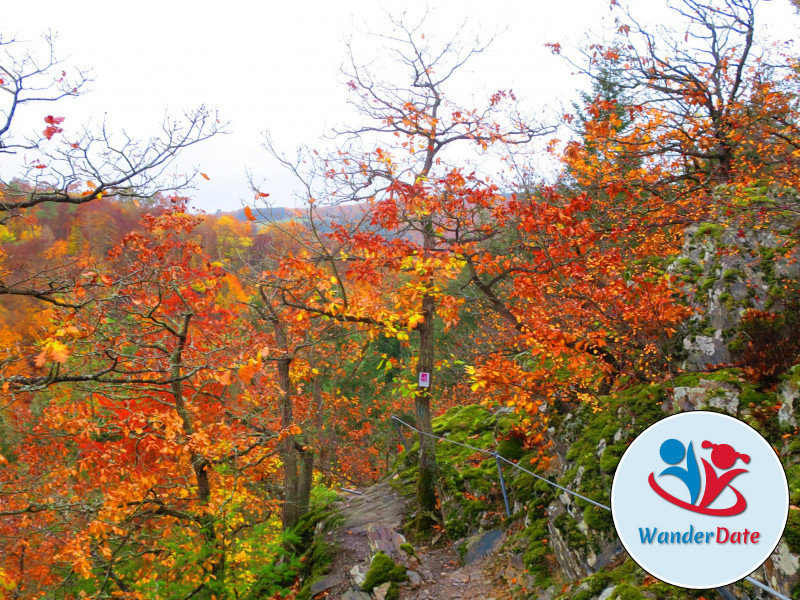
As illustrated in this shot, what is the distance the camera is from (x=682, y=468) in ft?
5.07

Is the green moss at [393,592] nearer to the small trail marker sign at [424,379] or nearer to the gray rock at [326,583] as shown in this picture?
the gray rock at [326,583]

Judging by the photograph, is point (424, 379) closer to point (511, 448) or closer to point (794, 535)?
point (511, 448)

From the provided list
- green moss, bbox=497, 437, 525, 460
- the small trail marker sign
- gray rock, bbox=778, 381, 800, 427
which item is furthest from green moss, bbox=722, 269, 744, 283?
the small trail marker sign

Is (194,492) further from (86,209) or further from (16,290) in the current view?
(86,209)

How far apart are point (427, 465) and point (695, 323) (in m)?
5.06

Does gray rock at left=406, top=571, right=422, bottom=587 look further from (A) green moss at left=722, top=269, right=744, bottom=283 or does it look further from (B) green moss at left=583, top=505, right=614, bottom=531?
(A) green moss at left=722, top=269, right=744, bottom=283

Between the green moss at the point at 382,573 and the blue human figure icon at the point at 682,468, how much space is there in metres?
6.43

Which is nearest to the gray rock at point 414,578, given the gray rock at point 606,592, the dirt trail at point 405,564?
the dirt trail at point 405,564

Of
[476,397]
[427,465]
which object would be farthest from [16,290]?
[476,397]

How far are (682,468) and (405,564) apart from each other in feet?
22.0

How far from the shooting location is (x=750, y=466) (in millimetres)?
1469

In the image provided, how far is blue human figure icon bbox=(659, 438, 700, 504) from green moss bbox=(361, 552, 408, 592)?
6.43 m

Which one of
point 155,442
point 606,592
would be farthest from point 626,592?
point 155,442

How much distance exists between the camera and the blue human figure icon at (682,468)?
4.96ft
